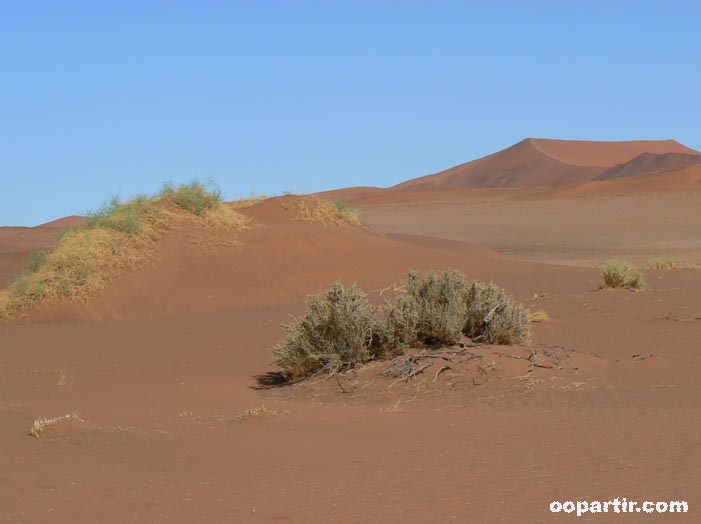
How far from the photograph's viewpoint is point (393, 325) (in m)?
11.9

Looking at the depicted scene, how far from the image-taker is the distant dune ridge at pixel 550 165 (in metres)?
101

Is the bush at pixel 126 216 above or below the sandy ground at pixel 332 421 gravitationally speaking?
above

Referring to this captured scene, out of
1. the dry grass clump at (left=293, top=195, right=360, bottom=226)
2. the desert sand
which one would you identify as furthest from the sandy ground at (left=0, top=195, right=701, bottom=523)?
the dry grass clump at (left=293, top=195, right=360, bottom=226)

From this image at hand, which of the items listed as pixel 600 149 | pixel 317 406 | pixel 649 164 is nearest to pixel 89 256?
pixel 317 406

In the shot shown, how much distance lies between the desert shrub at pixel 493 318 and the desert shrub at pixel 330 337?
4.13 feet

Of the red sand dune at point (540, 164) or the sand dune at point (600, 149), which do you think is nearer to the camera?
the red sand dune at point (540, 164)

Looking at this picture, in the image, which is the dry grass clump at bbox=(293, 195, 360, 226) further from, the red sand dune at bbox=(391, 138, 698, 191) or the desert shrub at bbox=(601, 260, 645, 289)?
the red sand dune at bbox=(391, 138, 698, 191)

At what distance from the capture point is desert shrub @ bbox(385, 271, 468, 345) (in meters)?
11.9

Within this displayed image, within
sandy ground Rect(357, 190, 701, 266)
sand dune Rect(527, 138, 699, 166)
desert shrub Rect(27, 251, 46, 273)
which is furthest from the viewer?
sand dune Rect(527, 138, 699, 166)

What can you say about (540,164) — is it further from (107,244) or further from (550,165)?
(107,244)

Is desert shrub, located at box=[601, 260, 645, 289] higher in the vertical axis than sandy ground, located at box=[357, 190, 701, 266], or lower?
lower

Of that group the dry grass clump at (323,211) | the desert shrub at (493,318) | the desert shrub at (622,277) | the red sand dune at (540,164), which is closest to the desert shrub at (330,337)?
the desert shrub at (493,318)

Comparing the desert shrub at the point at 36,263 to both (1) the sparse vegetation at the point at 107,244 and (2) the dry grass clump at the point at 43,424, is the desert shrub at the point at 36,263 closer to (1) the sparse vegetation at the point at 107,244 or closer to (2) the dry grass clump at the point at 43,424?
(1) the sparse vegetation at the point at 107,244

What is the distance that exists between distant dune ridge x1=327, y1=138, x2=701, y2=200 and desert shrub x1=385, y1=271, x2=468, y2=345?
86577mm
